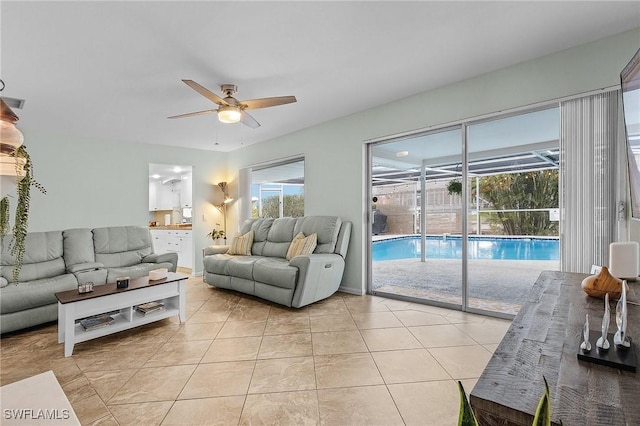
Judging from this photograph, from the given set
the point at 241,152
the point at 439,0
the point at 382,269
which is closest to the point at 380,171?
the point at 382,269

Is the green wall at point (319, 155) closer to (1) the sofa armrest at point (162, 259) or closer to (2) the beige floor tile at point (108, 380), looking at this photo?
(1) the sofa armrest at point (162, 259)

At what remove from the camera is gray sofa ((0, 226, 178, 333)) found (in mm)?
3012

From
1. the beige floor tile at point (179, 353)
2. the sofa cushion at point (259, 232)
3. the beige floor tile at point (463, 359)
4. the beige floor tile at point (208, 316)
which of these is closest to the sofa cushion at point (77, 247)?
the beige floor tile at point (208, 316)

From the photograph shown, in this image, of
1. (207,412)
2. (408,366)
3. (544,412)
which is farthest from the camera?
(408,366)

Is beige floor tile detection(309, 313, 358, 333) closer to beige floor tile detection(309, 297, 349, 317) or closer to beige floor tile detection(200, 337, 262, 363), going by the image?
beige floor tile detection(309, 297, 349, 317)

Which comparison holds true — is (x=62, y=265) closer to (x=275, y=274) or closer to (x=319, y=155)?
(x=275, y=274)

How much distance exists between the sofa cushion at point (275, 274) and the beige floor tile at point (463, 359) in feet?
5.45

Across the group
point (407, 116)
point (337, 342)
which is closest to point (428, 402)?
point (337, 342)

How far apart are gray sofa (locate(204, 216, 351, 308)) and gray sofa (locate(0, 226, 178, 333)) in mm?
1002

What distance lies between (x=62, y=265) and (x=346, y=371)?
3.91 metres

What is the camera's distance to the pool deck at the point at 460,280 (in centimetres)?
375

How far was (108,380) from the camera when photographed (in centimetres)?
213

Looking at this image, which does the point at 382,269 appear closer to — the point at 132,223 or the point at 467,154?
the point at 467,154

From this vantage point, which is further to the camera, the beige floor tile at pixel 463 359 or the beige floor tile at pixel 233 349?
the beige floor tile at pixel 233 349
